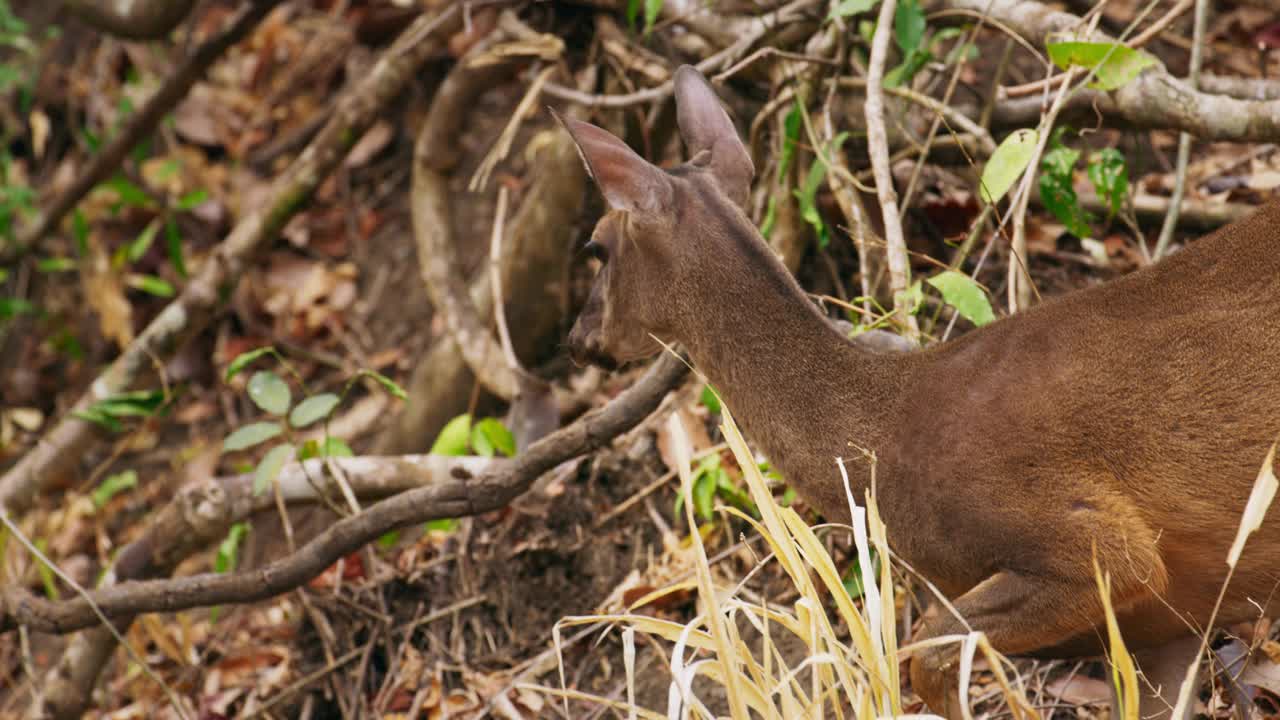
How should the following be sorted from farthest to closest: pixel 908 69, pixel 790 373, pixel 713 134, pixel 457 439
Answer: pixel 457 439, pixel 908 69, pixel 713 134, pixel 790 373

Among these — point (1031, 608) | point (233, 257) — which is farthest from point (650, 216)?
point (233, 257)

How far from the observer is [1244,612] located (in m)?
2.72

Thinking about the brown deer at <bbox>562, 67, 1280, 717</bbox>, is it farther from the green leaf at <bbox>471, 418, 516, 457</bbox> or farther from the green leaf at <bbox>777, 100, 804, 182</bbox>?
the green leaf at <bbox>471, 418, 516, 457</bbox>

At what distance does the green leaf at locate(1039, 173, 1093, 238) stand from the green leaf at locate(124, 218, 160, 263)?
471cm

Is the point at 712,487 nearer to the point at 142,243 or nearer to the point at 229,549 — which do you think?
the point at 229,549

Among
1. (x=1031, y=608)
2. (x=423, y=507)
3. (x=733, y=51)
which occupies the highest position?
(x=733, y=51)

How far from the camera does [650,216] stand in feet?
10.4

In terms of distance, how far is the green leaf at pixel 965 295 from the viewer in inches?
126

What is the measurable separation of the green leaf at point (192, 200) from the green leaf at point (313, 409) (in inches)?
127

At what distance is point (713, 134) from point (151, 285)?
4195 mm

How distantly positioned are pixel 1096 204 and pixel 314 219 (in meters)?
3.97

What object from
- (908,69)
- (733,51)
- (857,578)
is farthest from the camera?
(733,51)

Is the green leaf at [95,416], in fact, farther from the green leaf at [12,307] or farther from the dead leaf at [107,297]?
the green leaf at [12,307]

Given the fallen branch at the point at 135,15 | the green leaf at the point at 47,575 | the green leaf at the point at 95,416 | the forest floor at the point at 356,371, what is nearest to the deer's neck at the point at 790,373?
the forest floor at the point at 356,371
